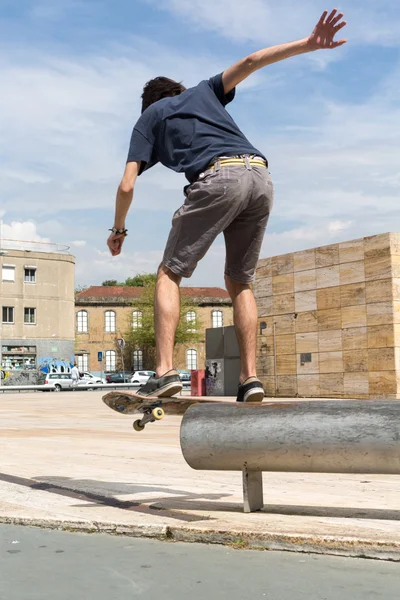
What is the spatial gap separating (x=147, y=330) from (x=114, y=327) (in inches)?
176

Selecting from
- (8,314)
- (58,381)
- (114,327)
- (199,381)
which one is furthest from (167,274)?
(114,327)

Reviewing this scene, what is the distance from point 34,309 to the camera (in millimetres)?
62750

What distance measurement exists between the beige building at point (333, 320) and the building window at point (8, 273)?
35339mm

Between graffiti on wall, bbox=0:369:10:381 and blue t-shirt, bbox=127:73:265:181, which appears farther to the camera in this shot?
graffiti on wall, bbox=0:369:10:381

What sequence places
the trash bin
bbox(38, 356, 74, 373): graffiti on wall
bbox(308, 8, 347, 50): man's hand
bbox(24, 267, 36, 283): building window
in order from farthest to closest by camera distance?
bbox(24, 267, 36, 283): building window
bbox(38, 356, 74, 373): graffiti on wall
the trash bin
bbox(308, 8, 347, 50): man's hand

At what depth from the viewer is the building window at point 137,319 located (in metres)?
79.9

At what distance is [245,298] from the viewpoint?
4.96 meters

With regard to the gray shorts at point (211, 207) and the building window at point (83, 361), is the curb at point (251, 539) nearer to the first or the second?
the gray shorts at point (211, 207)

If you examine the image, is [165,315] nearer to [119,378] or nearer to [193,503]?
[193,503]

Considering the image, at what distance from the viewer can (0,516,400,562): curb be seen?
3170 millimetres

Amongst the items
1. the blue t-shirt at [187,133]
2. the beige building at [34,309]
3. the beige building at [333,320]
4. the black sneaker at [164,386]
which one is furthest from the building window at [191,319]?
the black sneaker at [164,386]

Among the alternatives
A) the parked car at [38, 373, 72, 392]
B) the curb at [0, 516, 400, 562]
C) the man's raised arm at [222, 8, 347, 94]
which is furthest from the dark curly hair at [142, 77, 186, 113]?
the parked car at [38, 373, 72, 392]

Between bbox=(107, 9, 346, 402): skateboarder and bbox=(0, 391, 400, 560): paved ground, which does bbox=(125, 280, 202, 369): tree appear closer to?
bbox=(0, 391, 400, 560): paved ground

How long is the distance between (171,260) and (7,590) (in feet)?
7.22
